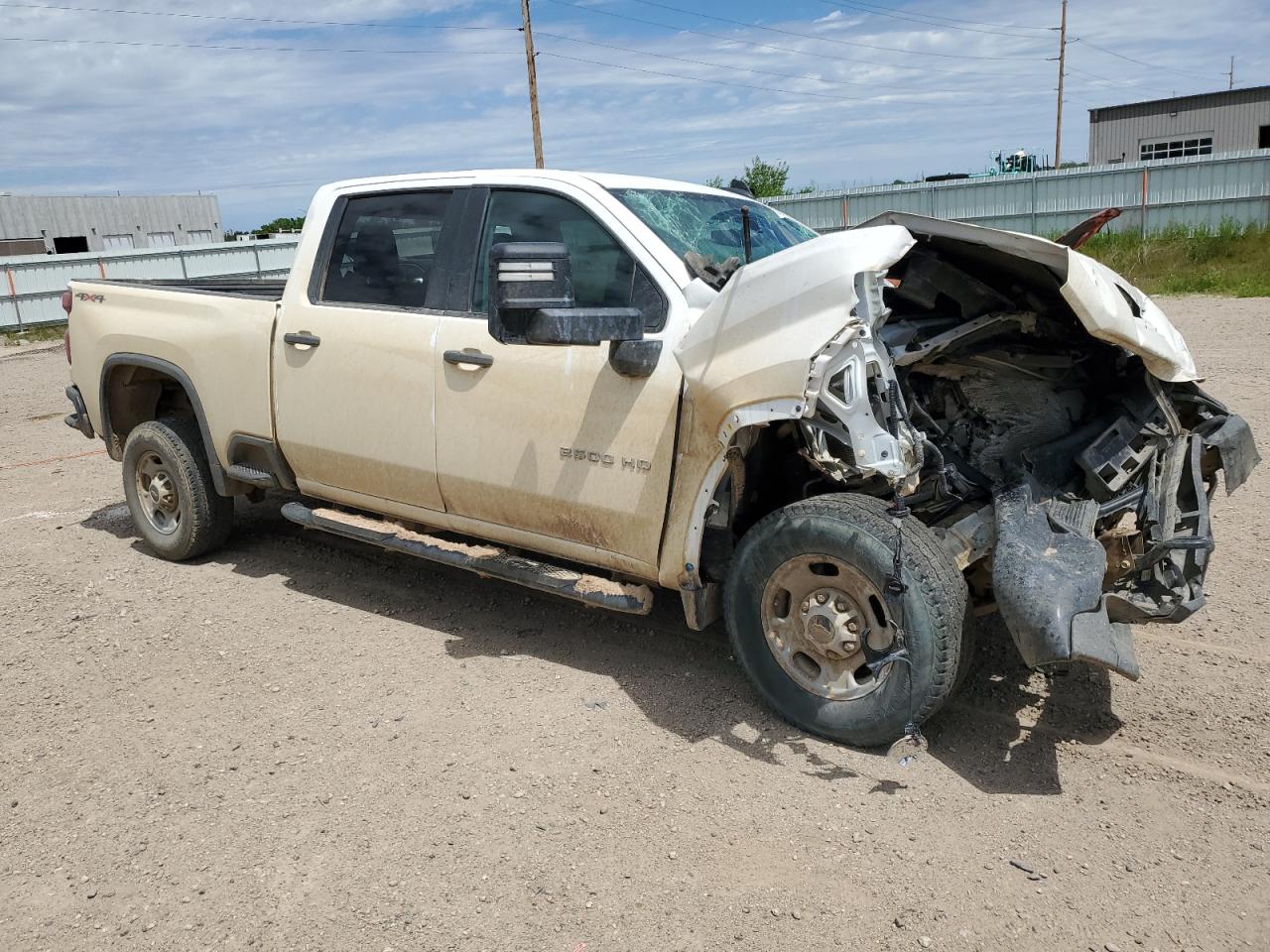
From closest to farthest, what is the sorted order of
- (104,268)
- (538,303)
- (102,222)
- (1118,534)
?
(538,303), (1118,534), (104,268), (102,222)

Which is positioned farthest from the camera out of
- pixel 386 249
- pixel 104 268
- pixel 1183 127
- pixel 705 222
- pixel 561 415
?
pixel 1183 127

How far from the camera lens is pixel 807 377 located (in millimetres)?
3307

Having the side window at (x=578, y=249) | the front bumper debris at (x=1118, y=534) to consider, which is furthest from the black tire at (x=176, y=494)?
the front bumper debris at (x=1118, y=534)

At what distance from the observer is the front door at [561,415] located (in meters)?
3.84

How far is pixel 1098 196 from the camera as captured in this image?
22.6m

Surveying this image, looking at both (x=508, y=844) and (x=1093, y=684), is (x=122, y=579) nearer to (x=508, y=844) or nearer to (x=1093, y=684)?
(x=508, y=844)

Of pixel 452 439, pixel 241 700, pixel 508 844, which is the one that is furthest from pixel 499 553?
pixel 508 844

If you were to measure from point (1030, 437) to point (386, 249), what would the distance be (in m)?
2.91

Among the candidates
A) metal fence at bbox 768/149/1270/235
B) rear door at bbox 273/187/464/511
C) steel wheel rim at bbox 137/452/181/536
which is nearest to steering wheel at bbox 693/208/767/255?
rear door at bbox 273/187/464/511

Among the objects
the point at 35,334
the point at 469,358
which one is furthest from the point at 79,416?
the point at 35,334

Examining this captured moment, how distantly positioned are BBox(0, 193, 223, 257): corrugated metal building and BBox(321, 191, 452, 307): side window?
41.4m

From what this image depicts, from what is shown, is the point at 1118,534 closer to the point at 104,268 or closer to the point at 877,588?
the point at 877,588

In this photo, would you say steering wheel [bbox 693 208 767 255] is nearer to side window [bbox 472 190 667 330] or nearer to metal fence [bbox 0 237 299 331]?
side window [bbox 472 190 667 330]

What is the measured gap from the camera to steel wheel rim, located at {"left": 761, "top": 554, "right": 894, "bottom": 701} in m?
3.54
